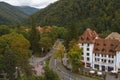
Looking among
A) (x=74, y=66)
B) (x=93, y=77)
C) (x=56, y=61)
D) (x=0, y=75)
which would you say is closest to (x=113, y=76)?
(x=93, y=77)

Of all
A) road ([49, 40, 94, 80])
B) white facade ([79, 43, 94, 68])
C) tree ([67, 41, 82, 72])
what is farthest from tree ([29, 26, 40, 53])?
tree ([67, 41, 82, 72])

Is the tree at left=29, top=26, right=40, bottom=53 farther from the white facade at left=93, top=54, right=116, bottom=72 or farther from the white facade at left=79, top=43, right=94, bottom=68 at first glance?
the white facade at left=93, top=54, right=116, bottom=72

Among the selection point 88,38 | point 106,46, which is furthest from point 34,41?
point 106,46

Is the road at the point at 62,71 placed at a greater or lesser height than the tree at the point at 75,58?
lesser

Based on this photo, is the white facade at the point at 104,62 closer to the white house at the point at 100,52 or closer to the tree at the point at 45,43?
the white house at the point at 100,52

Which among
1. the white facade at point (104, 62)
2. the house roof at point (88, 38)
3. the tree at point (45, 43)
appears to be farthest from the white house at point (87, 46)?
the tree at point (45, 43)

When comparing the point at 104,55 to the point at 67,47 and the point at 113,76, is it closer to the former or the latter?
the point at 113,76

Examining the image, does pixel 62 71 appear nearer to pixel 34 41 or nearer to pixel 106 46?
pixel 106 46

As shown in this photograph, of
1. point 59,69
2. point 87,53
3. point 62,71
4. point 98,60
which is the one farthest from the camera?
point 87,53
